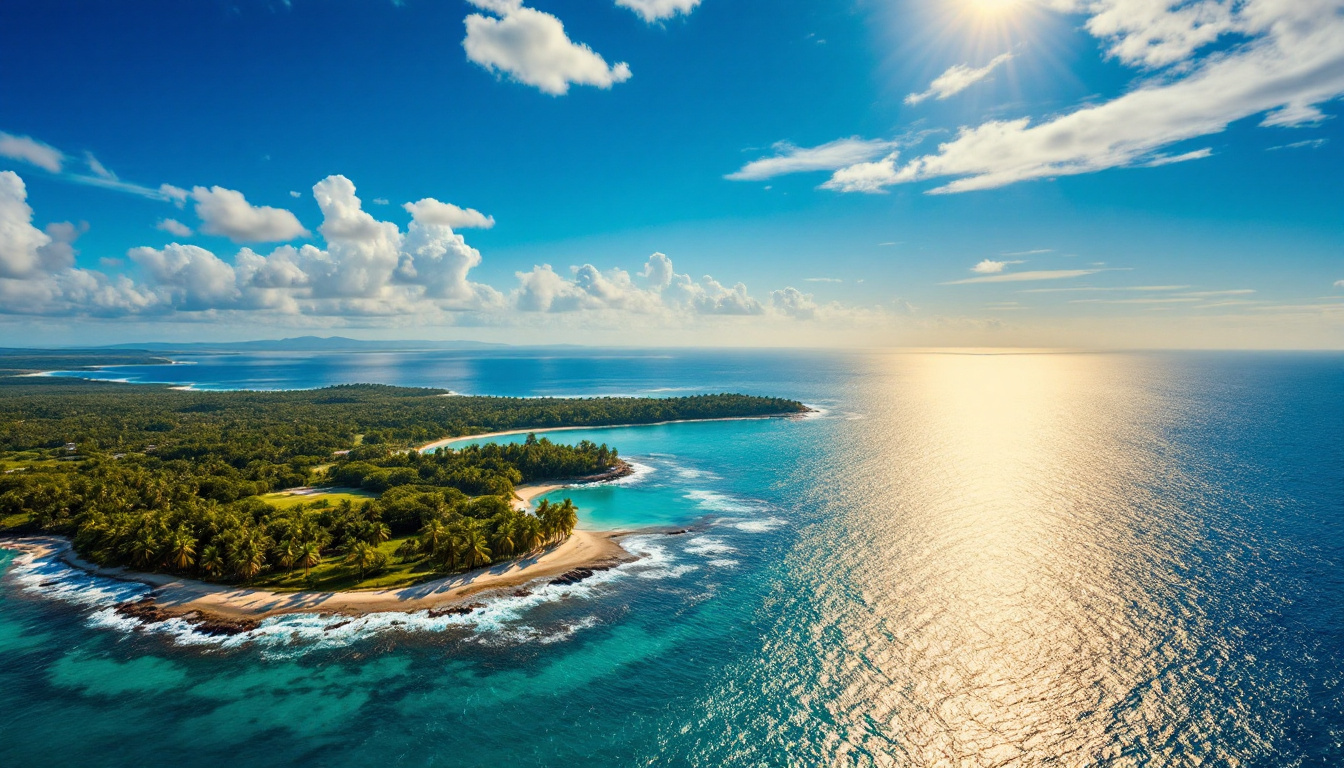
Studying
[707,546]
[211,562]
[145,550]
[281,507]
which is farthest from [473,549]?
[281,507]

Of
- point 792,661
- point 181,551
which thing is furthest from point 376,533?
point 792,661

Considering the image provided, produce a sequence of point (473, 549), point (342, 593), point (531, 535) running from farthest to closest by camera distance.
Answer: point (531, 535)
point (473, 549)
point (342, 593)

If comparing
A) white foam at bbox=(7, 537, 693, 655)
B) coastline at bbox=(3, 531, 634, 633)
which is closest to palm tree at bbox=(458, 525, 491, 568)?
coastline at bbox=(3, 531, 634, 633)

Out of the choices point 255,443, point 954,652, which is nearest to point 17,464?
point 255,443

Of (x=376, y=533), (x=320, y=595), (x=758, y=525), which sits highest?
(x=376, y=533)

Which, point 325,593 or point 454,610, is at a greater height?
point 325,593

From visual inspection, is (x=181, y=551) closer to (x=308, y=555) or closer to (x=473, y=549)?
(x=308, y=555)

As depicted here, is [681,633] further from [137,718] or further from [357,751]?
[137,718]

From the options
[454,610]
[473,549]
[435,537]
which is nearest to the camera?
[454,610]

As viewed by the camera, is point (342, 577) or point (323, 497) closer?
point (342, 577)
